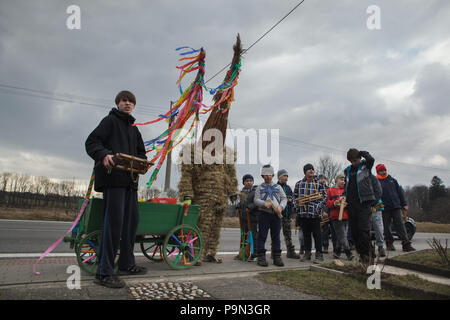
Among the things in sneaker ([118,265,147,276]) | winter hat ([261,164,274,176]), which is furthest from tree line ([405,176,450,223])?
sneaker ([118,265,147,276])

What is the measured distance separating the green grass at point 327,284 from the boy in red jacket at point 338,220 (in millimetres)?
1710

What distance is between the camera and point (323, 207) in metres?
6.34

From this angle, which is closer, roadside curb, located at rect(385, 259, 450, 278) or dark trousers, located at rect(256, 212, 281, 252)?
roadside curb, located at rect(385, 259, 450, 278)

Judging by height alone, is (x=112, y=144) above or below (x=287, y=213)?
above

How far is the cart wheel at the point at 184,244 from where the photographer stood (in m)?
4.45

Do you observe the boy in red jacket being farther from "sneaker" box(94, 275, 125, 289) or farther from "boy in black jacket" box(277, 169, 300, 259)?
"sneaker" box(94, 275, 125, 289)

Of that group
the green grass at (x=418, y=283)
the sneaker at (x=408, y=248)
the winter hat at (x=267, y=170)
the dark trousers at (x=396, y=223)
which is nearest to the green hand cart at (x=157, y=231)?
the winter hat at (x=267, y=170)

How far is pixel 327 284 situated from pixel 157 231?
2.44 m

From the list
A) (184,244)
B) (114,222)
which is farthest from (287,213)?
(114,222)

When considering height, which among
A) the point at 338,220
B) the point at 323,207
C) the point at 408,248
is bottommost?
the point at 408,248

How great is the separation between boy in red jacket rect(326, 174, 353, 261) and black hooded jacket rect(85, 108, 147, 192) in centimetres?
433

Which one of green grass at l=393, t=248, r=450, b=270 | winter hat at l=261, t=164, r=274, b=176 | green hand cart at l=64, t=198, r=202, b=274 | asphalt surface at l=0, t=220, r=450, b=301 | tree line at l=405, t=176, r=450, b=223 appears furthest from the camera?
tree line at l=405, t=176, r=450, b=223

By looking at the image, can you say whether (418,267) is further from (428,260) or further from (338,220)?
(338,220)

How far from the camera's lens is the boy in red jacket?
6.12 metres
